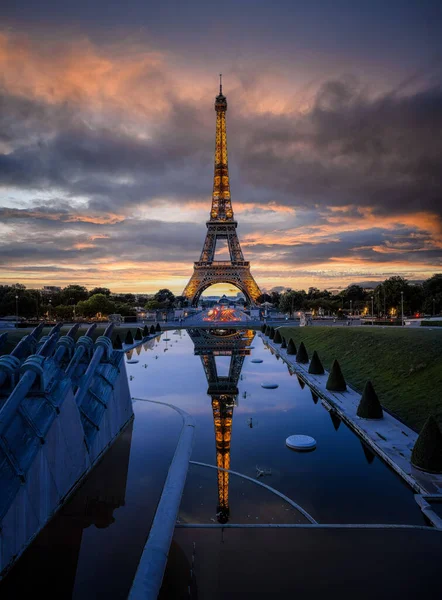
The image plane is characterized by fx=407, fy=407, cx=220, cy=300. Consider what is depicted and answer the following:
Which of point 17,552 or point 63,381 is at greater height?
point 63,381

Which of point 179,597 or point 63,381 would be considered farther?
point 63,381

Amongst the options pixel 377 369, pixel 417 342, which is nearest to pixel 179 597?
pixel 377 369

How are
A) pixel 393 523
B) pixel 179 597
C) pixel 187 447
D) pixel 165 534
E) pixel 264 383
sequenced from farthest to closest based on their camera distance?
1. pixel 264 383
2. pixel 187 447
3. pixel 393 523
4. pixel 165 534
5. pixel 179 597

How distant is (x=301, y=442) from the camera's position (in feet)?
38.0

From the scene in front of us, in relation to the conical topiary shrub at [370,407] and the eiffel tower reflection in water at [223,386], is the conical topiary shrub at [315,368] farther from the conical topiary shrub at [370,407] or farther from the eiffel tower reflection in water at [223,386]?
the conical topiary shrub at [370,407]

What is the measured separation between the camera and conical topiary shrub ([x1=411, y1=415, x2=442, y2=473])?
9016 mm

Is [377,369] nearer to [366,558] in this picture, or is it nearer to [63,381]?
[366,558]

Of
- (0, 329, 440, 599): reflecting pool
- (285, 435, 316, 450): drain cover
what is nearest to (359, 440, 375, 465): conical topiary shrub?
(0, 329, 440, 599): reflecting pool

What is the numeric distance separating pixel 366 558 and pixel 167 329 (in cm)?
4547

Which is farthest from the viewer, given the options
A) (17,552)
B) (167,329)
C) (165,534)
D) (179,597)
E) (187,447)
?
(167,329)

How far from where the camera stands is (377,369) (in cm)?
1994

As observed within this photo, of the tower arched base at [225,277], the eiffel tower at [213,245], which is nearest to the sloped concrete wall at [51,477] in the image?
the tower arched base at [225,277]

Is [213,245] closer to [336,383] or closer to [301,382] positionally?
[301,382]

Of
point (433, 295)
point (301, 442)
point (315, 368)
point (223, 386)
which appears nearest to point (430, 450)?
point (301, 442)
